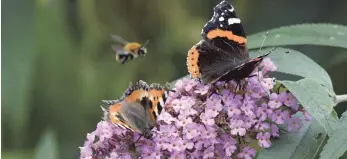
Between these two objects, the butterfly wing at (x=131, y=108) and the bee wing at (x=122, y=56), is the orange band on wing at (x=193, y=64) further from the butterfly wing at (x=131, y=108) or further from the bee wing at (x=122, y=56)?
the bee wing at (x=122, y=56)

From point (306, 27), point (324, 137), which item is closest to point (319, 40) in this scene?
point (306, 27)

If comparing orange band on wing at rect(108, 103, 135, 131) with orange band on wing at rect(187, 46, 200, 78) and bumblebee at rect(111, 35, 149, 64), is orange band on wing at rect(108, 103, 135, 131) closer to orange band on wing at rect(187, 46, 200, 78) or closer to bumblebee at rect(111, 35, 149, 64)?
orange band on wing at rect(187, 46, 200, 78)

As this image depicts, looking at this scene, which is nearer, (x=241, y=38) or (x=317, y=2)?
(x=241, y=38)

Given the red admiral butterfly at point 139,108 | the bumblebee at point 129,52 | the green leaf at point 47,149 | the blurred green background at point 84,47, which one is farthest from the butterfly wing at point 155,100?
the blurred green background at point 84,47

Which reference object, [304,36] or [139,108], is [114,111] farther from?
[304,36]

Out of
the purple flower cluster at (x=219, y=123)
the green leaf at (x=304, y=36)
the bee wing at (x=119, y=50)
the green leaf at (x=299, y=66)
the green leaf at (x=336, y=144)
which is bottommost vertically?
the green leaf at (x=336, y=144)

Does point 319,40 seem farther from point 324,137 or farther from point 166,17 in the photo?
point 166,17
